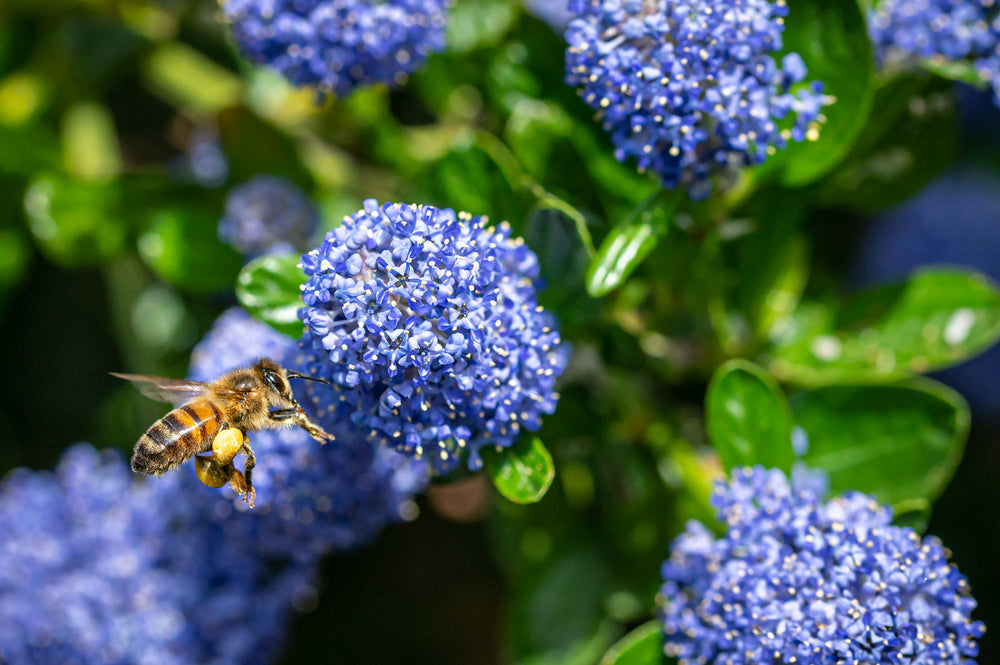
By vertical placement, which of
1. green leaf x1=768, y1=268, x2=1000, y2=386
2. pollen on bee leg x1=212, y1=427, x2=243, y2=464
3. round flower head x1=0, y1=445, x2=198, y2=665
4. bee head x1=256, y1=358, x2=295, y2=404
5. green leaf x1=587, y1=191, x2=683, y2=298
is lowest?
round flower head x1=0, y1=445, x2=198, y2=665

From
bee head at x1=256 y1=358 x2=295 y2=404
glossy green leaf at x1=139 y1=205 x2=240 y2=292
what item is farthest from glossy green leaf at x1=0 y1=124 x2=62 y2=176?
bee head at x1=256 y1=358 x2=295 y2=404

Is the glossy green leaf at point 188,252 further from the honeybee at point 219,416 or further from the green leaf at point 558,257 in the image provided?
the green leaf at point 558,257

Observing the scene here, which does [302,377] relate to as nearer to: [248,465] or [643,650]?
[248,465]

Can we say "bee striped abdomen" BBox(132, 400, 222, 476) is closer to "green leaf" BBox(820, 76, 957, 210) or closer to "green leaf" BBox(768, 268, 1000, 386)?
"green leaf" BBox(768, 268, 1000, 386)

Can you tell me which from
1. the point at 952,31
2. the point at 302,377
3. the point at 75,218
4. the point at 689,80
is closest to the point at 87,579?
the point at 75,218

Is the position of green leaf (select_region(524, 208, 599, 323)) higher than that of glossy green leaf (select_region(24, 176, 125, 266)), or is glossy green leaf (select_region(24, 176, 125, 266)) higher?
green leaf (select_region(524, 208, 599, 323))

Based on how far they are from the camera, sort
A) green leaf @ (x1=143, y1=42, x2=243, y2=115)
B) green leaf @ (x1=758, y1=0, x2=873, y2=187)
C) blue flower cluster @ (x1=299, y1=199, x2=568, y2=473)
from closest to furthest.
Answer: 1. blue flower cluster @ (x1=299, y1=199, x2=568, y2=473)
2. green leaf @ (x1=758, y1=0, x2=873, y2=187)
3. green leaf @ (x1=143, y1=42, x2=243, y2=115)

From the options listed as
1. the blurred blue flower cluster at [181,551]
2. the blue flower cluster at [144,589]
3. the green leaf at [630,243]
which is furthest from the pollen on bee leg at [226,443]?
the green leaf at [630,243]
